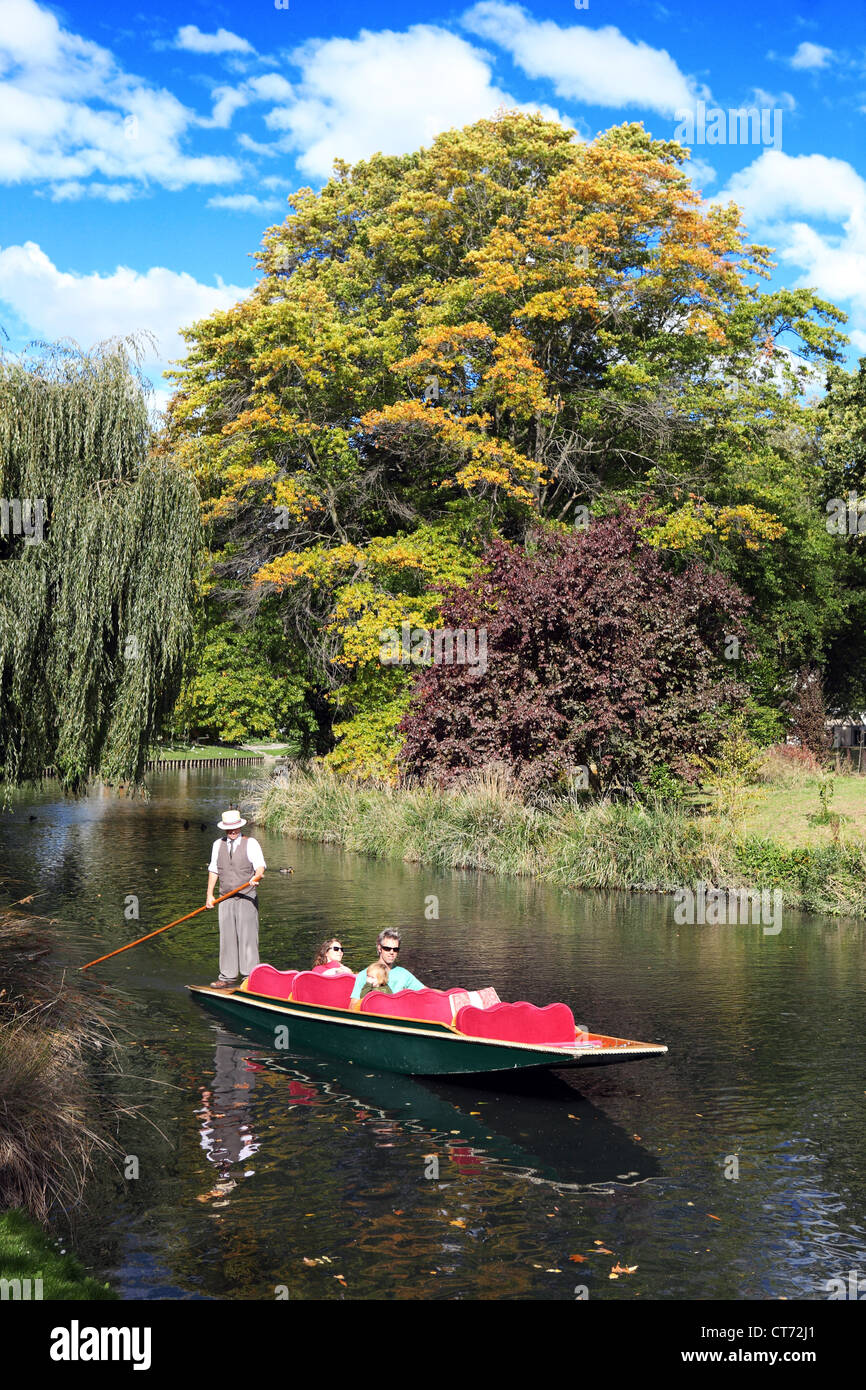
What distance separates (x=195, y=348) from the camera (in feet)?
109

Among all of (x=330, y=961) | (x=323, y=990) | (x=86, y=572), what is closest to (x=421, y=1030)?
(x=323, y=990)

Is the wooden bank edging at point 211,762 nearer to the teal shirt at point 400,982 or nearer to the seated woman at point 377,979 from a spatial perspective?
the seated woman at point 377,979

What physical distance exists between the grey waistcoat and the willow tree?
2.34m

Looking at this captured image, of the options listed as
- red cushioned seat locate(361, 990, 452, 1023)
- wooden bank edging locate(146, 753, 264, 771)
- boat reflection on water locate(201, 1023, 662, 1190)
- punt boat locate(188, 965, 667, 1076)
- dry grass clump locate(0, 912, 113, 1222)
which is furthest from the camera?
wooden bank edging locate(146, 753, 264, 771)

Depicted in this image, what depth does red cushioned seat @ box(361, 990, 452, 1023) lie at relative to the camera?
10320 mm

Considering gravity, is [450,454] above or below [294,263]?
below

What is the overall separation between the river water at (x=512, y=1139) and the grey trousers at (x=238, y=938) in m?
0.66

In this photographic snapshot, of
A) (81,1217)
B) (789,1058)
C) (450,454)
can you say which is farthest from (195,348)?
(81,1217)

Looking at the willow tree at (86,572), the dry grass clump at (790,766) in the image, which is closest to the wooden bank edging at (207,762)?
the dry grass clump at (790,766)

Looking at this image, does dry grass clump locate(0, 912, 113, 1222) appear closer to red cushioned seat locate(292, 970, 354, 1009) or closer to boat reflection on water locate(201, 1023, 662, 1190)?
boat reflection on water locate(201, 1023, 662, 1190)

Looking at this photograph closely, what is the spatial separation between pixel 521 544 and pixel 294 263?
1107 cm

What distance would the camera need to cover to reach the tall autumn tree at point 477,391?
29.6m

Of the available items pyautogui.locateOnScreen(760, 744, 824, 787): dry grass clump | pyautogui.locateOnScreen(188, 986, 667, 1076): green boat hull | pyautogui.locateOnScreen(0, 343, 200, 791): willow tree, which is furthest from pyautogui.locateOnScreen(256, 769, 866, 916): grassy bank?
pyautogui.locateOnScreen(188, 986, 667, 1076): green boat hull

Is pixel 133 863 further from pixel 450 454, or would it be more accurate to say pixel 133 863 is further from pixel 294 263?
pixel 294 263
